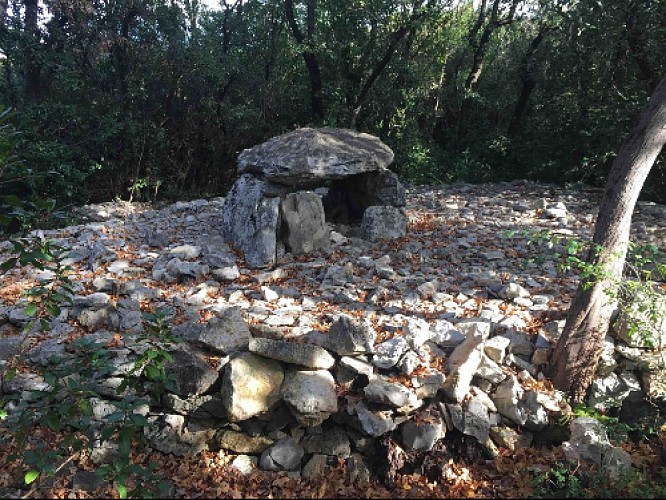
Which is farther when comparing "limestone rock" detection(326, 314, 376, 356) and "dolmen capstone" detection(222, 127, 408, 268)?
"dolmen capstone" detection(222, 127, 408, 268)

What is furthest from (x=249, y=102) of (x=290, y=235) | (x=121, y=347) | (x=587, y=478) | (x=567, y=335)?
(x=587, y=478)

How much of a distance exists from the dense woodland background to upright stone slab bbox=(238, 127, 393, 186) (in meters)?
3.90

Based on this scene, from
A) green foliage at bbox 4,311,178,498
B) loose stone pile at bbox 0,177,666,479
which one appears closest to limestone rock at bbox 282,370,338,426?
loose stone pile at bbox 0,177,666,479

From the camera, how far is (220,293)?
5152 millimetres

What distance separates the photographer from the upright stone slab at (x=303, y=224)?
20.0 ft

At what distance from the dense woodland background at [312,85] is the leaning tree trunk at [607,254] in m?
5.16

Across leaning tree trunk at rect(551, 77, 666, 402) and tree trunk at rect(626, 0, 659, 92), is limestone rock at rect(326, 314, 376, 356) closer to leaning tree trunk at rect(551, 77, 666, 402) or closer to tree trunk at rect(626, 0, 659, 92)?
leaning tree trunk at rect(551, 77, 666, 402)

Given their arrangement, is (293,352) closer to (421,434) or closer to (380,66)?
(421,434)

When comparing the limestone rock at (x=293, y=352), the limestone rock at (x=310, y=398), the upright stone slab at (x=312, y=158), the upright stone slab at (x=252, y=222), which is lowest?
the limestone rock at (x=310, y=398)

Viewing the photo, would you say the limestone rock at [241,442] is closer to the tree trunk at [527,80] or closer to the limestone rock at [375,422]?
the limestone rock at [375,422]

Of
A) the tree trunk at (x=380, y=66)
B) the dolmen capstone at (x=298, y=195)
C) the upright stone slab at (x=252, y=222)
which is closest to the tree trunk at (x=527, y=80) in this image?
the tree trunk at (x=380, y=66)

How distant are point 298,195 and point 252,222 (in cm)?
67

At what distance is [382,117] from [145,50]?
17.3 ft

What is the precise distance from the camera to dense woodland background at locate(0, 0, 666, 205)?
8.74m
